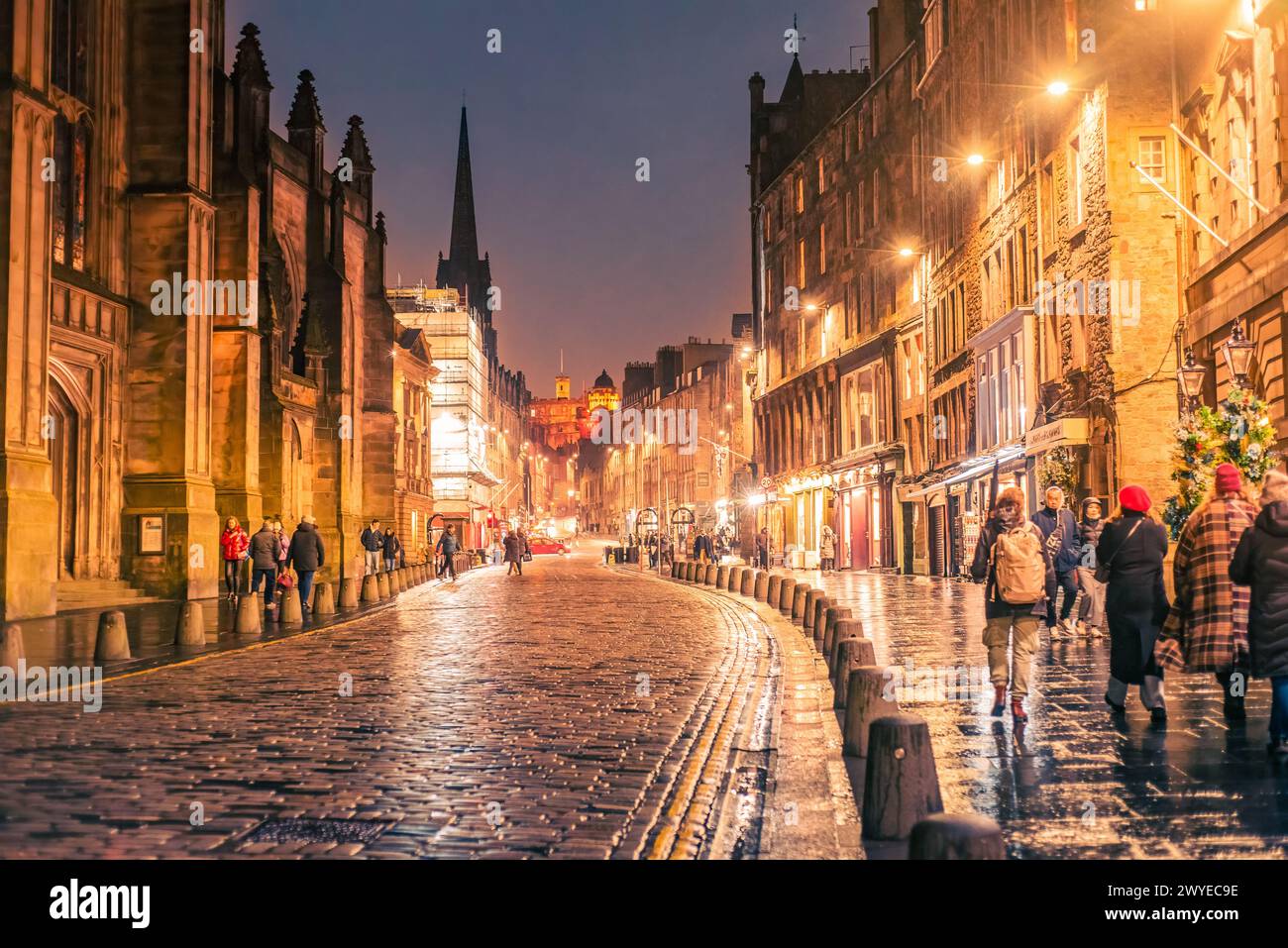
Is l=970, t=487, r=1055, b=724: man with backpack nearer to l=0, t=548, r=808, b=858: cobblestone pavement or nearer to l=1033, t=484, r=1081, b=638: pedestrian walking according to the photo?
l=0, t=548, r=808, b=858: cobblestone pavement

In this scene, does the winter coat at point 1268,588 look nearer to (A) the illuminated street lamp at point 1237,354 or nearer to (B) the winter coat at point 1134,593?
(B) the winter coat at point 1134,593

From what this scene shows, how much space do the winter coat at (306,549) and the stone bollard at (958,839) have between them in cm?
1913

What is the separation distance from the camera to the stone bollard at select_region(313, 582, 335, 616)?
2239 cm

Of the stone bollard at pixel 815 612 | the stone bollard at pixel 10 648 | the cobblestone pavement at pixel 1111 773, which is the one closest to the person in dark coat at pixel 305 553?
the stone bollard at pixel 815 612

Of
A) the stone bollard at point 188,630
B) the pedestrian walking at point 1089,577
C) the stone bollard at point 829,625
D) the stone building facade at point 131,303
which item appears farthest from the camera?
the stone building facade at point 131,303

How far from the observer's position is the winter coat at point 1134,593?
9227 mm

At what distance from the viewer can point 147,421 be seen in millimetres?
29875

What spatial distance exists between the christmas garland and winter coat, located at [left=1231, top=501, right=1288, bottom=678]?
987 cm

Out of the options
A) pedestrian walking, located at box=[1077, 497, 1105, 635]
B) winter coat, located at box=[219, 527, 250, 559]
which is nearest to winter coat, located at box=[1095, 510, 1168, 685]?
pedestrian walking, located at box=[1077, 497, 1105, 635]

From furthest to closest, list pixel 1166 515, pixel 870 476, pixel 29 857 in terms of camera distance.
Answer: pixel 870 476
pixel 1166 515
pixel 29 857

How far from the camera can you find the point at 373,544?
41.8m
